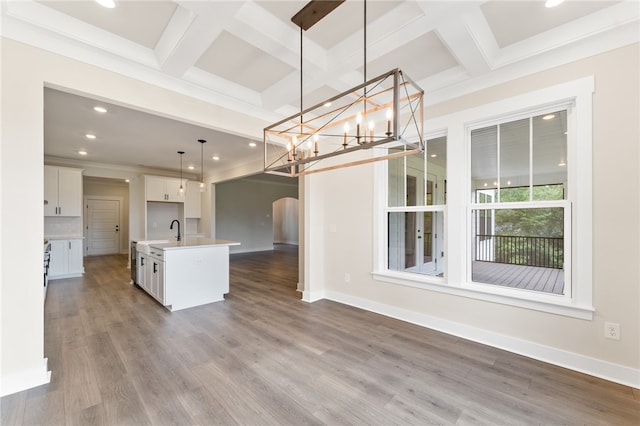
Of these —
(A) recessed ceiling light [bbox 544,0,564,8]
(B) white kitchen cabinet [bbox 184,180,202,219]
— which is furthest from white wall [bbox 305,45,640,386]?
(B) white kitchen cabinet [bbox 184,180,202,219]

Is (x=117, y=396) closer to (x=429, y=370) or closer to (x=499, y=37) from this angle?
(x=429, y=370)

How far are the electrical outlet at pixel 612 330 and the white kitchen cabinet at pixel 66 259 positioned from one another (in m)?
8.45

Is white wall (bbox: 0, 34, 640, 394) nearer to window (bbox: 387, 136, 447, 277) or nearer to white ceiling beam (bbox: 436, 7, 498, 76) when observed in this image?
white ceiling beam (bbox: 436, 7, 498, 76)

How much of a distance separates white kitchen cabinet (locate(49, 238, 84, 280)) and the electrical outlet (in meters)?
8.45

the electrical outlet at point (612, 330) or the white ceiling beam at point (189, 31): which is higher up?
the white ceiling beam at point (189, 31)

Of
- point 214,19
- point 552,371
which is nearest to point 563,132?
point 552,371

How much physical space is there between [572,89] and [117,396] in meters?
4.37

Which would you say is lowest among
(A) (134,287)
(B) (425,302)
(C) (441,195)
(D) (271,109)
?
(A) (134,287)

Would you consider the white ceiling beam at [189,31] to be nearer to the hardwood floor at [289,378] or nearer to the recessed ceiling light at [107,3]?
the recessed ceiling light at [107,3]

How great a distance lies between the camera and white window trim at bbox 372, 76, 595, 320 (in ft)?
7.33

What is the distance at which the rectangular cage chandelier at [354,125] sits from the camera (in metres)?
1.58

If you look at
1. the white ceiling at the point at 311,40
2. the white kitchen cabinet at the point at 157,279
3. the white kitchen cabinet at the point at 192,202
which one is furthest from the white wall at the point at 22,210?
the white kitchen cabinet at the point at 192,202

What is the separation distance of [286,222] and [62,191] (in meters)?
8.90

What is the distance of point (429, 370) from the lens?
2273 mm
